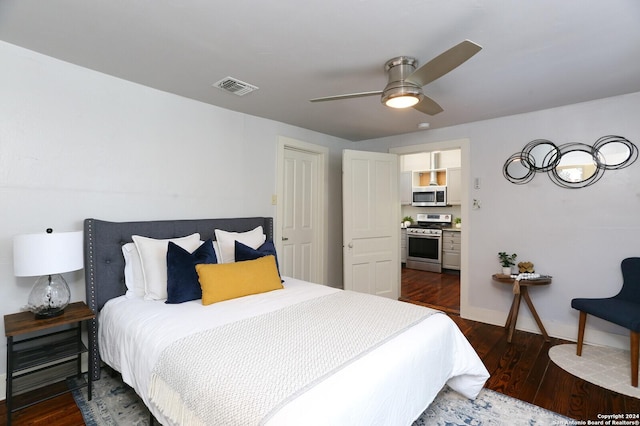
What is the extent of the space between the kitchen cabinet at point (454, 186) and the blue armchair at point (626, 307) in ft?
11.6

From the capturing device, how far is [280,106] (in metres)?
3.08

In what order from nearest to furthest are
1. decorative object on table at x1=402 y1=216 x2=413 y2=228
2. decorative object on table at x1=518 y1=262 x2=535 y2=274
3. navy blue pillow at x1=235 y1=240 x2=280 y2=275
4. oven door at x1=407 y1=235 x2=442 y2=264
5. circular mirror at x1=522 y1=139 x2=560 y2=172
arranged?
1. navy blue pillow at x1=235 y1=240 x2=280 y2=275
2. circular mirror at x1=522 y1=139 x2=560 y2=172
3. decorative object on table at x1=518 y1=262 x2=535 y2=274
4. oven door at x1=407 y1=235 x2=442 y2=264
5. decorative object on table at x1=402 y1=216 x2=413 y2=228

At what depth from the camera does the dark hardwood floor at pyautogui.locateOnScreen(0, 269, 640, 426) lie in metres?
1.89

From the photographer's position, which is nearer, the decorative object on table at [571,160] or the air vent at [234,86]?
the air vent at [234,86]

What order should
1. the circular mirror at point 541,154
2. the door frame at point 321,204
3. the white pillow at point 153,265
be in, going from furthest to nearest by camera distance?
the door frame at point 321,204 → the circular mirror at point 541,154 → the white pillow at point 153,265

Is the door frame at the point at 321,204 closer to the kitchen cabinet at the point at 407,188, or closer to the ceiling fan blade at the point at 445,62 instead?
the ceiling fan blade at the point at 445,62

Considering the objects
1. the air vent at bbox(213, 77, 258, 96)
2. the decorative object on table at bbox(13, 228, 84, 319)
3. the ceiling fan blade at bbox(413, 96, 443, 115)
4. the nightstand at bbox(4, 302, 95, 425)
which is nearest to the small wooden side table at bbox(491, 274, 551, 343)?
the ceiling fan blade at bbox(413, 96, 443, 115)

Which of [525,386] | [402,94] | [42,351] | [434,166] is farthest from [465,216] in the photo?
[42,351]

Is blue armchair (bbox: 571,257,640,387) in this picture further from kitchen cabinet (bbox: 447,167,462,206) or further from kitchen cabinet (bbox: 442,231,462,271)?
kitchen cabinet (bbox: 447,167,462,206)

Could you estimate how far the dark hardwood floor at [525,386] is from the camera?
74.3 inches

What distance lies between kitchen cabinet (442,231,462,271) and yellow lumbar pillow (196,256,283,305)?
469cm

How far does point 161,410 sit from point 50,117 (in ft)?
6.93

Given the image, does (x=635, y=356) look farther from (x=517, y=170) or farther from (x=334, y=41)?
(x=334, y=41)

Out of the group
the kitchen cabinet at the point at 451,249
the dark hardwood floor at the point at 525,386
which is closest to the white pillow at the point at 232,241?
the dark hardwood floor at the point at 525,386
